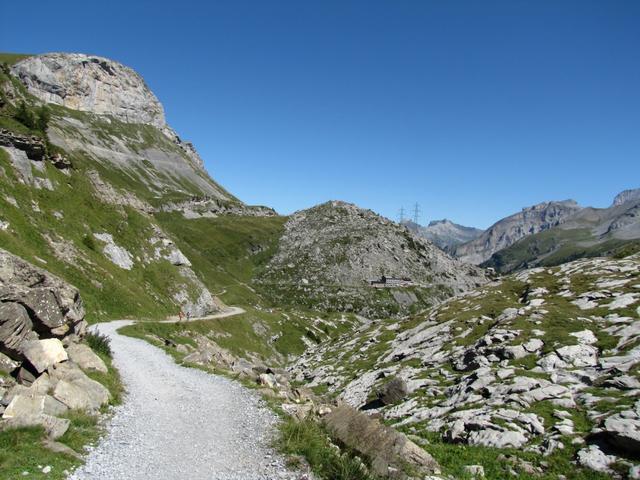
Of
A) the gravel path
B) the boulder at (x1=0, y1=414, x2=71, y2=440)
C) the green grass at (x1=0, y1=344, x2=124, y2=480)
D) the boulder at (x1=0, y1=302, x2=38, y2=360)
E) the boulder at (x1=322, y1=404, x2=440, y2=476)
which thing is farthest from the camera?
the boulder at (x1=0, y1=302, x2=38, y2=360)

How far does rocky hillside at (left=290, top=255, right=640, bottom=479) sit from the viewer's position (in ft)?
67.1

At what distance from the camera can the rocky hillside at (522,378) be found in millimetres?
20453

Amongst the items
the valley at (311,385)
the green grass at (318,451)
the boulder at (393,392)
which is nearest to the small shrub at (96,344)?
the valley at (311,385)

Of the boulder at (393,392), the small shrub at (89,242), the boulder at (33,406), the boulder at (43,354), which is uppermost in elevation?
the small shrub at (89,242)

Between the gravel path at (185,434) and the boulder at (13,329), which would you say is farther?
the boulder at (13,329)

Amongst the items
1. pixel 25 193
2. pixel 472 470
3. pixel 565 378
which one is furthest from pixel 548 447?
pixel 25 193

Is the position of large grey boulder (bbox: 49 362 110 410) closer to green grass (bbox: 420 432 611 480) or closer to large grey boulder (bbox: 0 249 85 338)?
large grey boulder (bbox: 0 249 85 338)

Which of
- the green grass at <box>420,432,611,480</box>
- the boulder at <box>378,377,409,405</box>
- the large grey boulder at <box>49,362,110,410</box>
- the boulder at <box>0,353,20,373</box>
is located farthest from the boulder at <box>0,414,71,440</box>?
the boulder at <box>378,377,409,405</box>

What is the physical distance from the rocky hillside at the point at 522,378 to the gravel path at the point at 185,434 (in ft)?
30.5

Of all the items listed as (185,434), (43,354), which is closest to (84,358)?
(43,354)

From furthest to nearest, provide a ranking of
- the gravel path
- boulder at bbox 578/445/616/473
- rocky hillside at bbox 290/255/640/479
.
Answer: rocky hillside at bbox 290/255/640/479, boulder at bbox 578/445/616/473, the gravel path

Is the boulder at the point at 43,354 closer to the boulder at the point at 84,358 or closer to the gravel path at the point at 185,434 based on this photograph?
the boulder at the point at 84,358

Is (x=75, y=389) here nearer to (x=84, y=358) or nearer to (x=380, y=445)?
(x=84, y=358)

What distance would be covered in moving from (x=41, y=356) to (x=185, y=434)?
7852 mm
